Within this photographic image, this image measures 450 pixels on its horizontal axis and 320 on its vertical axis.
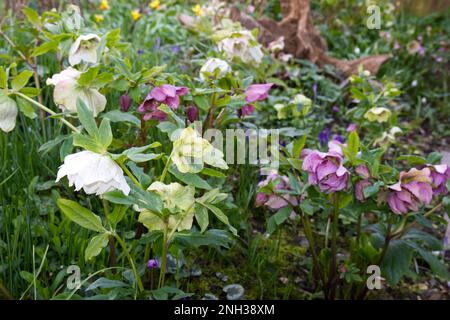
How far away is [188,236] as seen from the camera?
40.3 inches

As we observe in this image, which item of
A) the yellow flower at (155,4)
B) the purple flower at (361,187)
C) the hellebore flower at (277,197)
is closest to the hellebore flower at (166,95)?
the hellebore flower at (277,197)

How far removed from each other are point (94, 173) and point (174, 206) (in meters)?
0.16

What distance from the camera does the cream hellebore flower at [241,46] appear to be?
60.7 inches

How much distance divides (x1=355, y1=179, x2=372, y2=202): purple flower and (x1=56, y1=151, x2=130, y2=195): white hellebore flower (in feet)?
1.66

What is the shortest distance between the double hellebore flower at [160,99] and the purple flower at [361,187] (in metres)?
0.41

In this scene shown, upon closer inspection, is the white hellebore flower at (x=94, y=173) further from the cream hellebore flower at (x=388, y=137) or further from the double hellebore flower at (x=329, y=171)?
the cream hellebore flower at (x=388, y=137)

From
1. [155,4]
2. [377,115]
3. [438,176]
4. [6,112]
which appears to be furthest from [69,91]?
[155,4]

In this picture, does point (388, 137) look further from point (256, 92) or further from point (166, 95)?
point (166, 95)

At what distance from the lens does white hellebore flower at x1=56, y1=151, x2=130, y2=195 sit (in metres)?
0.81

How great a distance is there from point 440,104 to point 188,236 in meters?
2.08

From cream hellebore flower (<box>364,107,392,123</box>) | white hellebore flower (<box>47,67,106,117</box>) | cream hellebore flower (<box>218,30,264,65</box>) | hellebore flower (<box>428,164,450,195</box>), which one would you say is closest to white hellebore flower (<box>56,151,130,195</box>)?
white hellebore flower (<box>47,67,106,117</box>)
